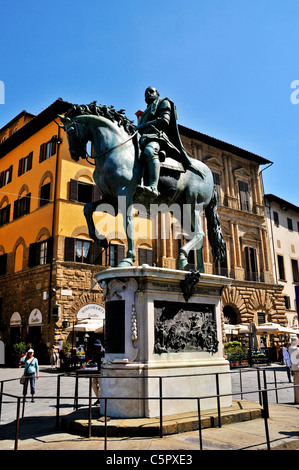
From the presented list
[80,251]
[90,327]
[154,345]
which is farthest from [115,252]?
[154,345]

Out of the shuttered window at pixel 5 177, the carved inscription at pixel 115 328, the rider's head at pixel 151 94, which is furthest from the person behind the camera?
the shuttered window at pixel 5 177

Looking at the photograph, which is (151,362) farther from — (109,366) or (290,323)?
(290,323)

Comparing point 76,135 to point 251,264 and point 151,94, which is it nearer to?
point 151,94

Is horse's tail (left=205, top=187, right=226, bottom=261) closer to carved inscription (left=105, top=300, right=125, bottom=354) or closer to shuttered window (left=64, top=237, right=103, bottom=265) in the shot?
carved inscription (left=105, top=300, right=125, bottom=354)

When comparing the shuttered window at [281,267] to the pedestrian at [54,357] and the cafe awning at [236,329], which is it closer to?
the cafe awning at [236,329]

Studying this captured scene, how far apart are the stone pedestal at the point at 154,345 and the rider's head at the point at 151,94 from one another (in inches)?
140

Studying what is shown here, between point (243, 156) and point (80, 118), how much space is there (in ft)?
99.3

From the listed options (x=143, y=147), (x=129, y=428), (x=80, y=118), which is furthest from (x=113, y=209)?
(x=129, y=428)

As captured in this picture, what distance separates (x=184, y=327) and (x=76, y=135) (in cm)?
382

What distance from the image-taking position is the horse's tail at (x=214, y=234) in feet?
27.3

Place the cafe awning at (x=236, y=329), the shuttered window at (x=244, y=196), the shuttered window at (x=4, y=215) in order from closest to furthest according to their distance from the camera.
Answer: the cafe awning at (x=236, y=329) → the shuttered window at (x=4, y=215) → the shuttered window at (x=244, y=196)

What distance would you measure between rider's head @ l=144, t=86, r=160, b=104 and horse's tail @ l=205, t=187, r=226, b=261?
2.26m

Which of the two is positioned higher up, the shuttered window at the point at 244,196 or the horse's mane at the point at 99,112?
the shuttered window at the point at 244,196

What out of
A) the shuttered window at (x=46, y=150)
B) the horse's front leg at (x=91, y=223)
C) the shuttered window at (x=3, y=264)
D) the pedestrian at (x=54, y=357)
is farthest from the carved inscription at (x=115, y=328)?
the shuttered window at (x=3, y=264)
